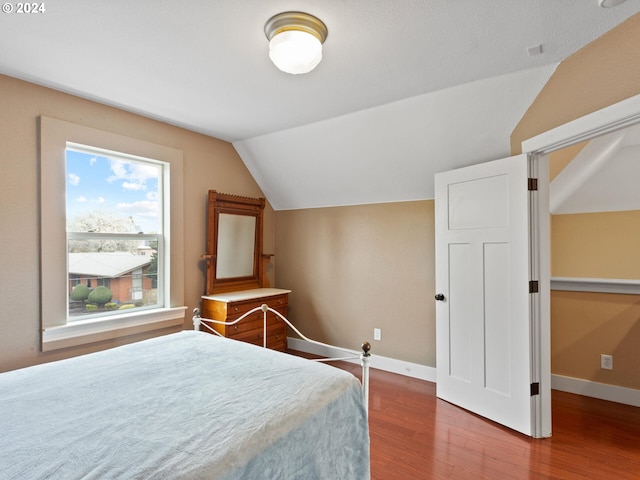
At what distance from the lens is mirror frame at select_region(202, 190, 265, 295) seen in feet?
11.4

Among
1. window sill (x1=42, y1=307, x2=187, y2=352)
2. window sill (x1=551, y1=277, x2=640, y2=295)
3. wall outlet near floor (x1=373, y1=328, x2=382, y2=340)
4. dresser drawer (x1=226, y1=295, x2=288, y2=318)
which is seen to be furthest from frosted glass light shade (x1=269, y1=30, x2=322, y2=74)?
window sill (x1=551, y1=277, x2=640, y2=295)

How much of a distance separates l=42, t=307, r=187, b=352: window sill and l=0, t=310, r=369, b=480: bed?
0.75m

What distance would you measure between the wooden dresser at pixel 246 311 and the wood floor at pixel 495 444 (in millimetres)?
1336

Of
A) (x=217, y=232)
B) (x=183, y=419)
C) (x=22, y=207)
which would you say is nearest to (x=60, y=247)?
(x=22, y=207)

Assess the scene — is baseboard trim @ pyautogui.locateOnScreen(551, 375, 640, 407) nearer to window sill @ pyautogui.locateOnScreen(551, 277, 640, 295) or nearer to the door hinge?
window sill @ pyautogui.locateOnScreen(551, 277, 640, 295)

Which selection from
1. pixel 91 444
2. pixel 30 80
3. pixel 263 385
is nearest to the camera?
pixel 91 444

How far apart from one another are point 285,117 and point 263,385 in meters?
2.39

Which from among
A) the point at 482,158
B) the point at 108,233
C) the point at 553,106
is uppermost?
the point at 553,106

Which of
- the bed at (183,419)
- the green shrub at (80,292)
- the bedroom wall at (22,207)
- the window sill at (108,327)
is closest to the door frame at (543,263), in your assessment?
the bed at (183,419)

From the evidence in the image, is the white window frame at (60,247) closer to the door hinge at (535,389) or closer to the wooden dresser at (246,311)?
the wooden dresser at (246,311)

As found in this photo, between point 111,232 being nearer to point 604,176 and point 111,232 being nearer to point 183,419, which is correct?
point 183,419

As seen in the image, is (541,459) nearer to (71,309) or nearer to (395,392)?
(395,392)

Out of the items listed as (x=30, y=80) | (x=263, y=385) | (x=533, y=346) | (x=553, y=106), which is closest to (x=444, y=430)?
(x=533, y=346)

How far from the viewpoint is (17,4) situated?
1.59m
